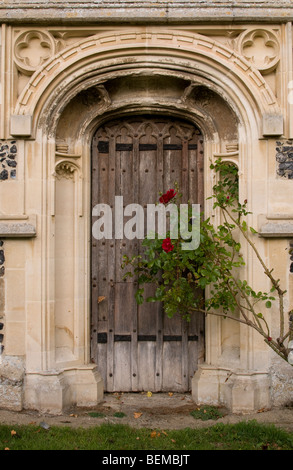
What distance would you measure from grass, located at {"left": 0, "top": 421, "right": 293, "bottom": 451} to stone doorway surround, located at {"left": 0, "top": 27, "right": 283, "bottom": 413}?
586mm

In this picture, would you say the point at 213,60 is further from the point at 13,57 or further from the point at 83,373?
the point at 83,373

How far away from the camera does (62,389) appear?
16.2 feet

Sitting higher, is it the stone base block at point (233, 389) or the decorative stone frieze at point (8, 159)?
the decorative stone frieze at point (8, 159)

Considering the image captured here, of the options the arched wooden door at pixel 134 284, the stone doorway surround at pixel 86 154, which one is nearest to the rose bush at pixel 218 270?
the stone doorway surround at pixel 86 154

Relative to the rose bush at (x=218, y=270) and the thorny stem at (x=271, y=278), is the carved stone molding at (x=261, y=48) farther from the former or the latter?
the thorny stem at (x=271, y=278)

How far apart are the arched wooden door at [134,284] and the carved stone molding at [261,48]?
38.2 inches

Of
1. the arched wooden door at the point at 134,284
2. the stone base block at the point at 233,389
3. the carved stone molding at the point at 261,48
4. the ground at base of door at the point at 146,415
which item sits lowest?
the ground at base of door at the point at 146,415

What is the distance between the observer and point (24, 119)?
16.3ft

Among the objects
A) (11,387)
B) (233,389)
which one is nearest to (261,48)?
(233,389)

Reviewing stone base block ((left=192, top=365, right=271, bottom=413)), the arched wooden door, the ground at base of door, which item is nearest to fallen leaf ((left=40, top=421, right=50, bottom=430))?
the ground at base of door

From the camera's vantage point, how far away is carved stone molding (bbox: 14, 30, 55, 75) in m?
5.09

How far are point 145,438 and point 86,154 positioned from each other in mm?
2980

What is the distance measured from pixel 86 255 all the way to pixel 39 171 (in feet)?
3.41

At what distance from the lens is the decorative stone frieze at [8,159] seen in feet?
16.5
